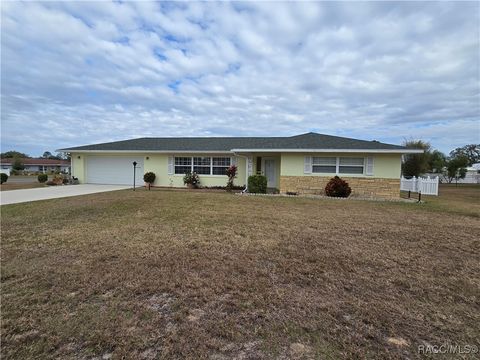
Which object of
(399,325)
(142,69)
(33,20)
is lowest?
(399,325)

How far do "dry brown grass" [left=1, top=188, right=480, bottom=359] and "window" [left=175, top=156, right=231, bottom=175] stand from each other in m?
11.4

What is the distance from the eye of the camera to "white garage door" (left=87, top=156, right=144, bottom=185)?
Result: 19.2 m

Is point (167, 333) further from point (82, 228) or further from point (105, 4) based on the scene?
point (105, 4)

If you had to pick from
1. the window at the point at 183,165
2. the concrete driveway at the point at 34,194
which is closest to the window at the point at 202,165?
the window at the point at 183,165

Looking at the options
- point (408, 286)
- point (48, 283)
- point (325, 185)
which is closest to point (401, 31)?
point (325, 185)

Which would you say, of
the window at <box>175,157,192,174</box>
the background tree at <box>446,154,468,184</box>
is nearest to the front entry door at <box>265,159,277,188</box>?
the window at <box>175,157,192,174</box>

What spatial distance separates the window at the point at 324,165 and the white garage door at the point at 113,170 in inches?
485

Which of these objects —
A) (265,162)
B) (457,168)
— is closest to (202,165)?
(265,162)

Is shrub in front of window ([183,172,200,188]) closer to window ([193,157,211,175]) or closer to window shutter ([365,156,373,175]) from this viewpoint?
window ([193,157,211,175])

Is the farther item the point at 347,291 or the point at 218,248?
the point at 218,248

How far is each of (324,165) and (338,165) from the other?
0.75 m

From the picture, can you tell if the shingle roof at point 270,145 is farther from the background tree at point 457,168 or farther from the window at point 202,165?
the background tree at point 457,168

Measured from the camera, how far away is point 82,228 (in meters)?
6.30

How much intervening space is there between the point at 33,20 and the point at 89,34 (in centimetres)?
207
